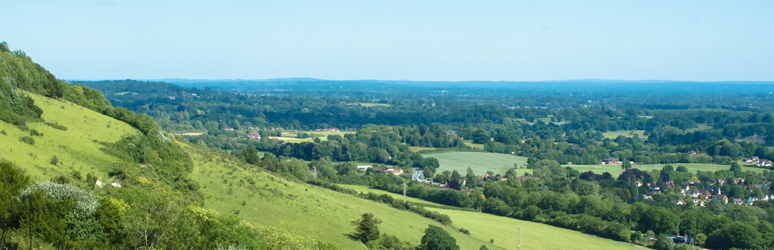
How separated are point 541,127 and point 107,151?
141 metres

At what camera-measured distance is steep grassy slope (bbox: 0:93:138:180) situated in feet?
82.2

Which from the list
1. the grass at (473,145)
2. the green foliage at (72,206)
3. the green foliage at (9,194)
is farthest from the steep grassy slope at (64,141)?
the grass at (473,145)

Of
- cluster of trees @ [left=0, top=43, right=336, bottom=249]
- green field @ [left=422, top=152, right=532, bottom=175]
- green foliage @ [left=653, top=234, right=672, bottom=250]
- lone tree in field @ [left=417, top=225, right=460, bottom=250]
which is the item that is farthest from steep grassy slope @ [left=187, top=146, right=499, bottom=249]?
green field @ [left=422, top=152, right=532, bottom=175]

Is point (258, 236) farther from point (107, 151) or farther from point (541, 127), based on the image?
point (541, 127)

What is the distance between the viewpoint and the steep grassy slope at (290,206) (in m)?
31.3

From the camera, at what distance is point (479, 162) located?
96.4 metres

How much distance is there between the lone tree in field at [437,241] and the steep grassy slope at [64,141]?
16785 mm

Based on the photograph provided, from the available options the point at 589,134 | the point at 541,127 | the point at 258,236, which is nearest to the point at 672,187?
the point at 258,236

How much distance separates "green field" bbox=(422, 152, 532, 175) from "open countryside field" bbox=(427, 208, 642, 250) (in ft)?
104

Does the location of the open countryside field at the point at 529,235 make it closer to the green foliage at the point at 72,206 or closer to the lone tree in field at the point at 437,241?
the lone tree in field at the point at 437,241

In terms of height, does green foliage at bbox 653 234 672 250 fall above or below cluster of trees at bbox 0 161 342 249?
below

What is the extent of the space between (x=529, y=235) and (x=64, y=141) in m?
32.3

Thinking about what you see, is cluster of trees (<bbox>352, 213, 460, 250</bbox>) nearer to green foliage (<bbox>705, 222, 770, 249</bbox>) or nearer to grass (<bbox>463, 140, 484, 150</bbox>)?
green foliage (<bbox>705, 222, 770, 249</bbox>)

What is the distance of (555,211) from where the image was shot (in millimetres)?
55938
